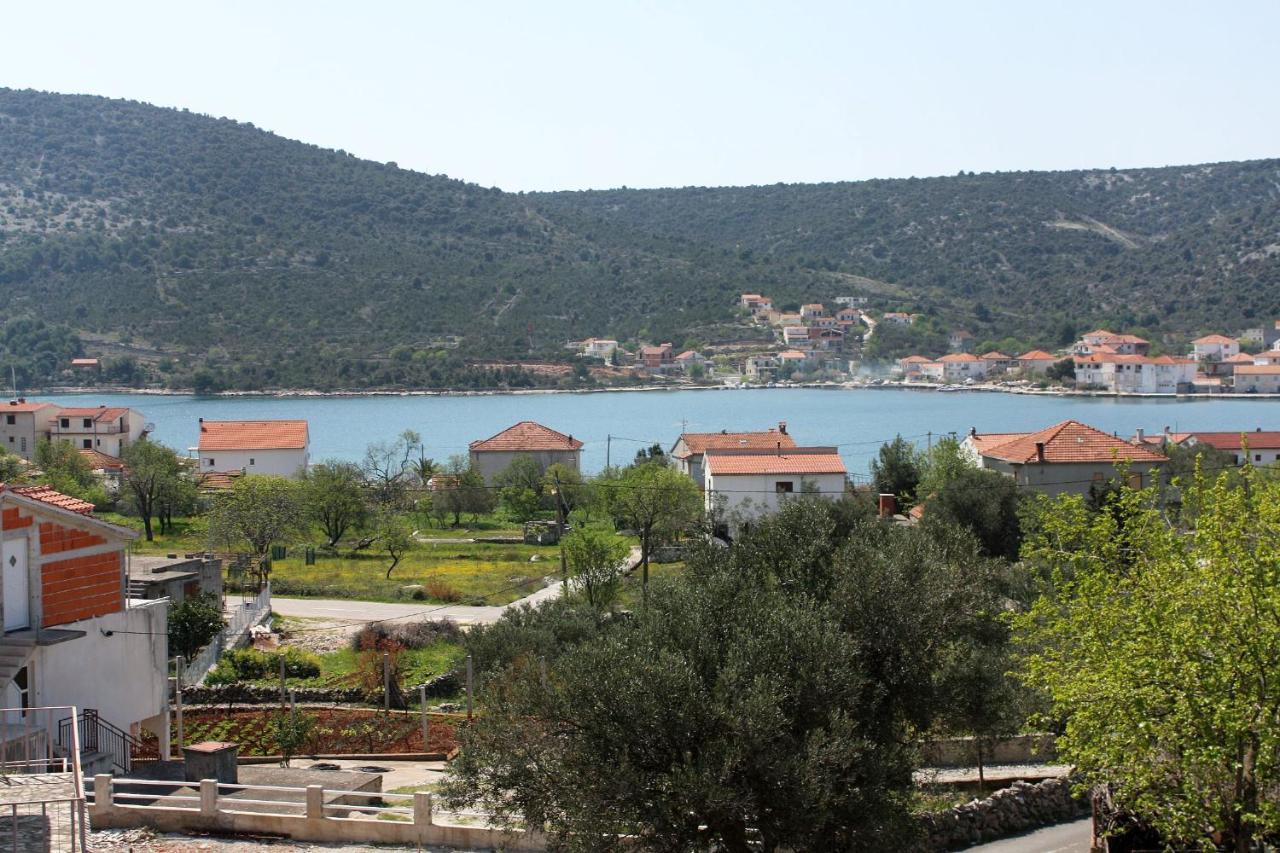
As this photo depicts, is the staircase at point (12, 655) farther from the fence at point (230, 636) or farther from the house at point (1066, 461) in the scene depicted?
the house at point (1066, 461)

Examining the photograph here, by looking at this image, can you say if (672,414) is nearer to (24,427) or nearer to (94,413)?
(94,413)

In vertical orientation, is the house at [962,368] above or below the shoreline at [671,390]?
above

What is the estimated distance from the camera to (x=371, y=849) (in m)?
11.7

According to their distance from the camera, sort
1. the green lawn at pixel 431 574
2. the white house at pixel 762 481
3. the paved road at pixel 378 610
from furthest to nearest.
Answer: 1. the white house at pixel 762 481
2. the green lawn at pixel 431 574
3. the paved road at pixel 378 610

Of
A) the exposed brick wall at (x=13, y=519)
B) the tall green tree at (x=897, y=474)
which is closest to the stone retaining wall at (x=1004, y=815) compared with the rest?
the exposed brick wall at (x=13, y=519)

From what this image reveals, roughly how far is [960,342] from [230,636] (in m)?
158

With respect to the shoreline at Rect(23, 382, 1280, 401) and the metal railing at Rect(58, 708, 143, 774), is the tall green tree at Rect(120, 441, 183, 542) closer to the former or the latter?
the metal railing at Rect(58, 708, 143, 774)

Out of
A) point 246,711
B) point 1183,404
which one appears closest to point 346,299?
point 1183,404

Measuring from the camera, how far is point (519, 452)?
191ft

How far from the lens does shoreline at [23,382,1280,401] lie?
443 feet

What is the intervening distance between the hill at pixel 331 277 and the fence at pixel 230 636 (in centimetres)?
10900

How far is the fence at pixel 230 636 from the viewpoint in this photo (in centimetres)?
2381

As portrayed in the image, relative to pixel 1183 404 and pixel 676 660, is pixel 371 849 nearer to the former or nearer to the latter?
pixel 676 660

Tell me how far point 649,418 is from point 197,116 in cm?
10555
